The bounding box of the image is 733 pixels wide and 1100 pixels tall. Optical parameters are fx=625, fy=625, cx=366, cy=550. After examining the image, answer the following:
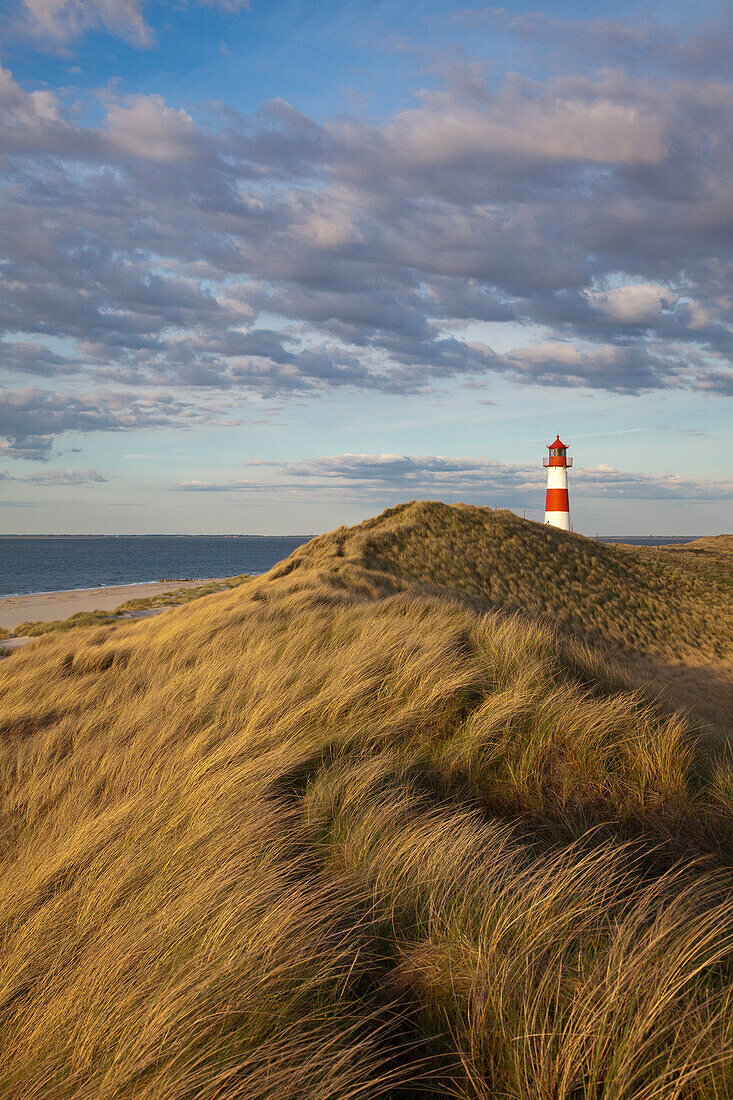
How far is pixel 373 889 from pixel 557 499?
119ft

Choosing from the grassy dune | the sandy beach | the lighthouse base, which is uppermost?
the lighthouse base

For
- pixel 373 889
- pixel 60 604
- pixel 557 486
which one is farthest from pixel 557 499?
pixel 373 889

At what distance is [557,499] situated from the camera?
3684 cm

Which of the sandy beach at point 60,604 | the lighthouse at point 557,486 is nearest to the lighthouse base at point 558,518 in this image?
the lighthouse at point 557,486

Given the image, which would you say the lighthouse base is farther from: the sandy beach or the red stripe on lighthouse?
the sandy beach

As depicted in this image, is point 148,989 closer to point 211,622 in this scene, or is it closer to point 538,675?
point 538,675

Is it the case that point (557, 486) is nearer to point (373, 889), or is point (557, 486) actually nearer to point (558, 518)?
point (558, 518)

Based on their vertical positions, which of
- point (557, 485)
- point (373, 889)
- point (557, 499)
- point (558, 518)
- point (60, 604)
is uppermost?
point (557, 485)

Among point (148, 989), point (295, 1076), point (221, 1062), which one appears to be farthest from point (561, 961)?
point (148, 989)

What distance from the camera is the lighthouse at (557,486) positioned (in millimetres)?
36625

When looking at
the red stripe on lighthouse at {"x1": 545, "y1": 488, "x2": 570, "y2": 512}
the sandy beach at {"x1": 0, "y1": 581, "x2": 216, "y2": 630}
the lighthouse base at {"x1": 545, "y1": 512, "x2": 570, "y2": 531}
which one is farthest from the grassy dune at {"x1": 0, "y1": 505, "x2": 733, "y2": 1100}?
the red stripe on lighthouse at {"x1": 545, "y1": 488, "x2": 570, "y2": 512}

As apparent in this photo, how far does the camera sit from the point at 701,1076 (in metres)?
1.71

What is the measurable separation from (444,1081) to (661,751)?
2.97 meters

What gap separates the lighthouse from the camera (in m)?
36.6
